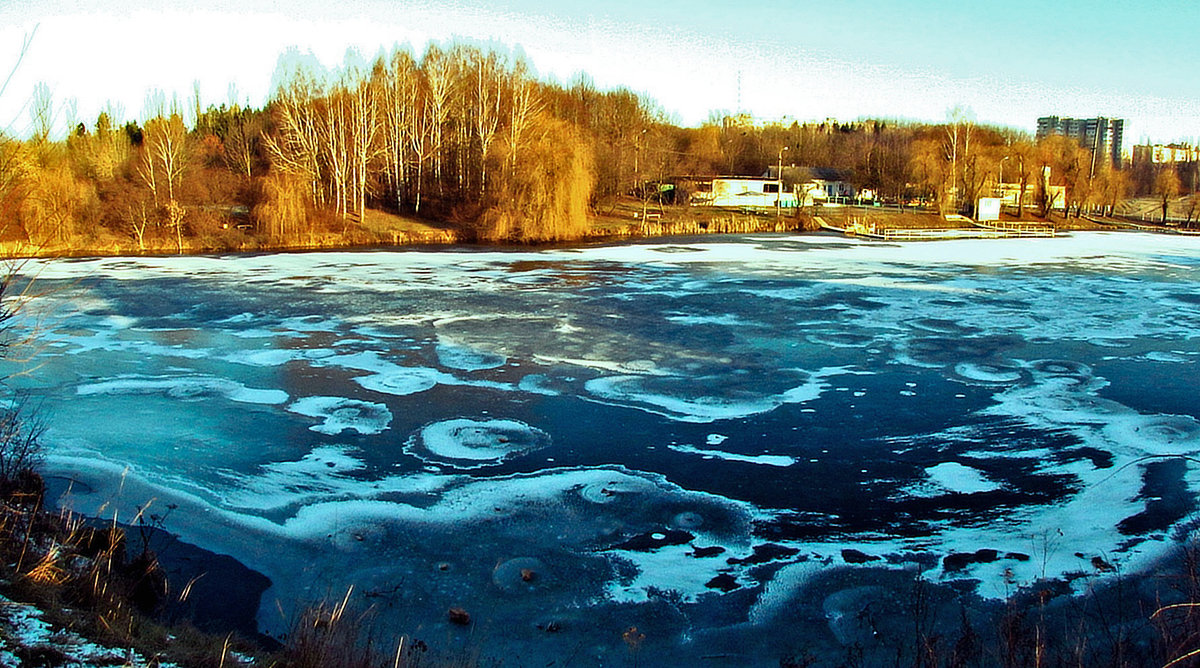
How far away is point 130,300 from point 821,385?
15129 millimetres

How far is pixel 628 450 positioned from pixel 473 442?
5.32 ft

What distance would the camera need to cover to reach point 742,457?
8.69 metres

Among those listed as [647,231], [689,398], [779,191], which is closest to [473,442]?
[689,398]

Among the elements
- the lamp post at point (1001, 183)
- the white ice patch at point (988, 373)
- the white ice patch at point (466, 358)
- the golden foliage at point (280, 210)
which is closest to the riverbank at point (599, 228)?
the golden foliage at point (280, 210)

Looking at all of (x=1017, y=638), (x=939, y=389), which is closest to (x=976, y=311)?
(x=939, y=389)

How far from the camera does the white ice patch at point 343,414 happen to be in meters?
A: 9.52

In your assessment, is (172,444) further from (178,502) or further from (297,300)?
(297,300)

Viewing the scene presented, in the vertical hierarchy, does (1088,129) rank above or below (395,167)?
above

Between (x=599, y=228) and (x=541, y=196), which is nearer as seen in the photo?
(x=541, y=196)

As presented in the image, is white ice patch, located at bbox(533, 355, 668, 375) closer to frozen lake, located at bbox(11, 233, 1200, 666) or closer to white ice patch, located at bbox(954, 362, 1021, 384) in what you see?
frozen lake, located at bbox(11, 233, 1200, 666)

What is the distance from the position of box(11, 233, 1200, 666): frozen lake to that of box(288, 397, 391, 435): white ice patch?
5 centimetres

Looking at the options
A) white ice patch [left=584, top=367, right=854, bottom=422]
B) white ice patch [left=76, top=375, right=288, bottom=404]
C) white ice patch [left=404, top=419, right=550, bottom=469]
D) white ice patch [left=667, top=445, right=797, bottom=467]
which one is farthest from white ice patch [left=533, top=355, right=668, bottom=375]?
white ice patch [left=76, top=375, right=288, bottom=404]

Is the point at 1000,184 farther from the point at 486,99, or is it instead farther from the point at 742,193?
the point at 486,99

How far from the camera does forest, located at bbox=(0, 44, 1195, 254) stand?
34.1 metres
